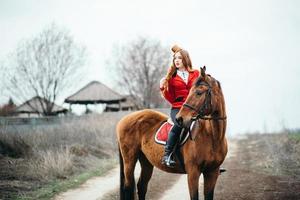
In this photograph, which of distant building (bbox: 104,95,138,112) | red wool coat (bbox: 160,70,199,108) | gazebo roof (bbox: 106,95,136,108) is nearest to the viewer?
red wool coat (bbox: 160,70,199,108)

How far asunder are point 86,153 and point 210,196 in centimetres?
939

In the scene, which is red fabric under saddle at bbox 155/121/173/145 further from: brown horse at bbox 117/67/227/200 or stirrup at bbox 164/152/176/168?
stirrup at bbox 164/152/176/168

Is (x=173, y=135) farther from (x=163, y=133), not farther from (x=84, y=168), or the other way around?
(x=84, y=168)

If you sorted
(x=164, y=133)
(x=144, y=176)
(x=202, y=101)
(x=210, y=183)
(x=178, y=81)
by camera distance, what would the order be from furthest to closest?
(x=144, y=176) → (x=164, y=133) → (x=178, y=81) → (x=210, y=183) → (x=202, y=101)

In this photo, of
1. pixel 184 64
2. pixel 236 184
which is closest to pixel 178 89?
pixel 184 64

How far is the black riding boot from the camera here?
4734mm

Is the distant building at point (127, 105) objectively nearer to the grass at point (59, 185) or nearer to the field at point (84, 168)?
the field at point (84, 168)

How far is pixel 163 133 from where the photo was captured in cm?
522

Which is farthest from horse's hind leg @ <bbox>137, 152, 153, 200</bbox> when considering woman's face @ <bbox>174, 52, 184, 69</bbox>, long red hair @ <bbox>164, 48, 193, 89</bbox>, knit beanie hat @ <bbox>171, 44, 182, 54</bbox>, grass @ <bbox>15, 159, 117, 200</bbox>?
grass @ <bbox>15, 159, 117, 200</bbox>

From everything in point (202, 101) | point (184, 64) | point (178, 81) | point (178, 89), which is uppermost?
point (184, 64)

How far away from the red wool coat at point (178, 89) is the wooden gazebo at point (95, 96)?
3551cm

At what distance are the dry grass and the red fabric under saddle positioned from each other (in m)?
4.56

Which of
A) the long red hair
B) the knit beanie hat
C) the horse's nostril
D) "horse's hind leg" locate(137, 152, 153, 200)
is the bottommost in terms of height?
"horse's hind leg" locate(137, 152, 153, 200)

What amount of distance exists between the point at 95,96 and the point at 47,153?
29495 millimetres
